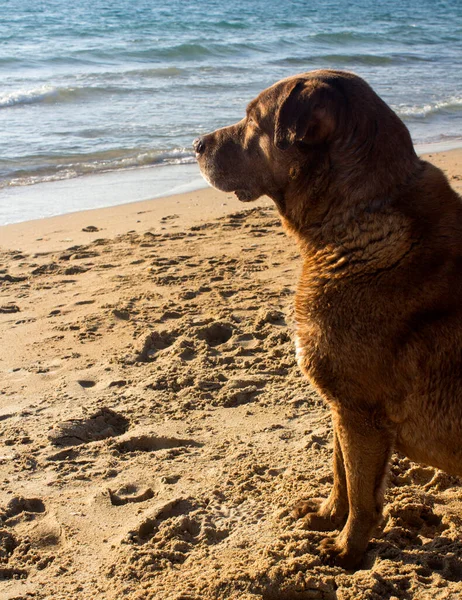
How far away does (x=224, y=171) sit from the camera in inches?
156

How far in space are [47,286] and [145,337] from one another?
64.4 inches

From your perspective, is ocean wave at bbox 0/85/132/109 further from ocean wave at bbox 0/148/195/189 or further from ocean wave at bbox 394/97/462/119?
ocean wave at bbox 394/97/462/119

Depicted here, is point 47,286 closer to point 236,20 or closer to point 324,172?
point 324,172

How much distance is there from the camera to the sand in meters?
3.29

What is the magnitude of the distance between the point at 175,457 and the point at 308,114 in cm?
211

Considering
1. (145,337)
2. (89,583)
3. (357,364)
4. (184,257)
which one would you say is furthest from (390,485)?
(184,257)

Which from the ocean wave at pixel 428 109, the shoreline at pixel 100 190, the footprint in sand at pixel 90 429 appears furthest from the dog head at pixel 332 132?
the ocean wave at pixel 428 109

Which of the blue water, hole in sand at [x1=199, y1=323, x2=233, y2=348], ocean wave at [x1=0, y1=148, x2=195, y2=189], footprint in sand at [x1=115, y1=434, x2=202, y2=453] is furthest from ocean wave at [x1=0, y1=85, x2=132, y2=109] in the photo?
footprint in sand at [x1=115, y1=434, x2=202, y2=453]

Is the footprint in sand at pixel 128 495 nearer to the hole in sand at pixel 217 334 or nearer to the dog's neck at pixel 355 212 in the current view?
the dog's neck at pixel 355 212

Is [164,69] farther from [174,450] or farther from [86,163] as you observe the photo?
[174,450]

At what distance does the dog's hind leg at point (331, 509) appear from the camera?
360 centimetres

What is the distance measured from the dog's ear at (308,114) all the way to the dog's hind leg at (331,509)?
1.48 meters

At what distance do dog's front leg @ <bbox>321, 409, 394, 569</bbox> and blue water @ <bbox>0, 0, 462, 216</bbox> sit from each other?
880cm

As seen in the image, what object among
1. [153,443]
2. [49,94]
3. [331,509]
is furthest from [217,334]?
[49,94]
